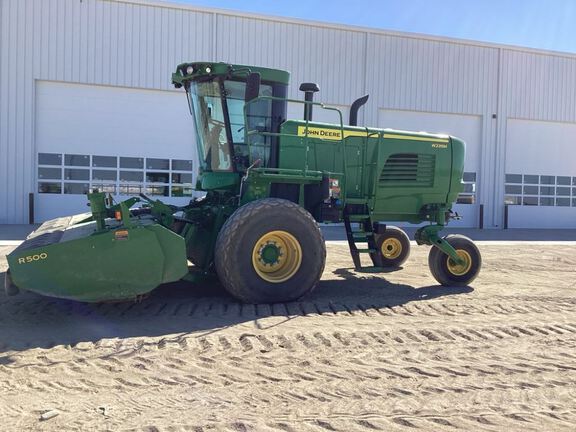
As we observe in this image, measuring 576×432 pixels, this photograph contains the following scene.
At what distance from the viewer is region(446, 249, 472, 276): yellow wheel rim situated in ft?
25.0

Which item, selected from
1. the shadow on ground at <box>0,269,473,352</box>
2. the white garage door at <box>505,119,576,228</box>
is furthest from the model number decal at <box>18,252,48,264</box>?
the white garage door at <box>505,119,576,228</box>

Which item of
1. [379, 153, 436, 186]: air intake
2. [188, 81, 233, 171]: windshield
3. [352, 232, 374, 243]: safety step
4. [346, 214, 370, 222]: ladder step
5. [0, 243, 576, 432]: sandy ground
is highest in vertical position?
[188, 81, 233, 171]: windshield

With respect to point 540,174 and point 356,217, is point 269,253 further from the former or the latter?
point 540,174

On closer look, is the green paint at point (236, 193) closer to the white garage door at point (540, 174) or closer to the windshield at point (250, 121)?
the windshield at point (250, 121)

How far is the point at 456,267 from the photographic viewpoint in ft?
25.1

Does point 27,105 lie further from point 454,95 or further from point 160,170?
point 454,95

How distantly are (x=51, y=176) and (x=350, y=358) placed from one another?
15358mm

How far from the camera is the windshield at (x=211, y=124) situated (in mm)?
6715

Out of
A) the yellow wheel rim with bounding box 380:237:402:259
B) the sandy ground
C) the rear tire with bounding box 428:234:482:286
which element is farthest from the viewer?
the yellow wheel rim with bounding box 380:237:402:259

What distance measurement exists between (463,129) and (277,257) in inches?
679

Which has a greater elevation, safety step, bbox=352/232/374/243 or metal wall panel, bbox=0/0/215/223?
metal wall panel, bbox=0/0/215/223

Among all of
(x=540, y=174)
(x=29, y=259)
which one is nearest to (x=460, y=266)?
(x=29, y=259)

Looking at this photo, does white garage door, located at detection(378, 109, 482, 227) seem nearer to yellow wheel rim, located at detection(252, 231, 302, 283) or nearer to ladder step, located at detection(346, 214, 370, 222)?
ladder step, located at detection(346, 214, 370, 222)

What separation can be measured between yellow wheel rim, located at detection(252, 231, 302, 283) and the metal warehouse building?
12.7 metres
